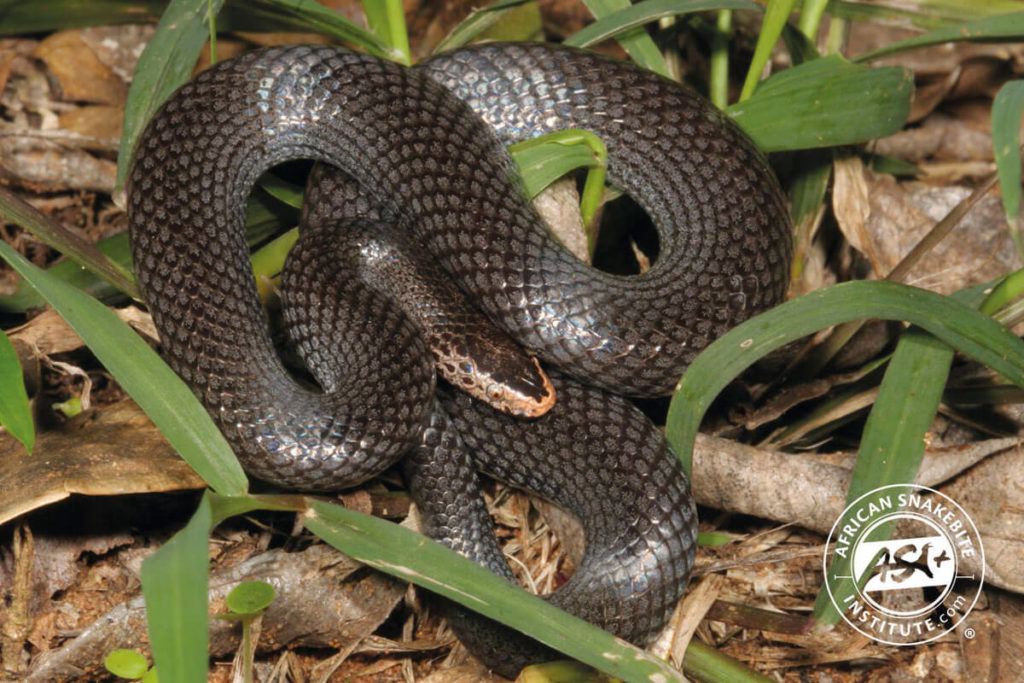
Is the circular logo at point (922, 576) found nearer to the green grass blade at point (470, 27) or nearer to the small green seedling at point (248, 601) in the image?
the small green seedling at point (248, 601)

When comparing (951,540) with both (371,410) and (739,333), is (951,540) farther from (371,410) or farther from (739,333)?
(371,410)

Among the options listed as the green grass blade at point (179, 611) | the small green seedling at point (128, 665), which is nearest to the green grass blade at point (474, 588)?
the green grass blade at point (179, 611)

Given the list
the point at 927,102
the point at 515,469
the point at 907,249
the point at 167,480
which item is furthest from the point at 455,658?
the point at 927,102

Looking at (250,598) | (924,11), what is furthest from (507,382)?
(924,11)

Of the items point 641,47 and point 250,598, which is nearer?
point 250,598

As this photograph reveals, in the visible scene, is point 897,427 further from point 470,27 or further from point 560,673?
point 470,27

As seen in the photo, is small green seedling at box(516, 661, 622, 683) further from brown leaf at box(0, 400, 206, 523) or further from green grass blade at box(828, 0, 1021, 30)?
green grass blade at box(828, 0, 1021, 30)

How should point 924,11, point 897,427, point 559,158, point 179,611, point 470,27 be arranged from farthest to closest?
point 924,11
point 470,27
point 559,158
point 897,427
point 179,611
